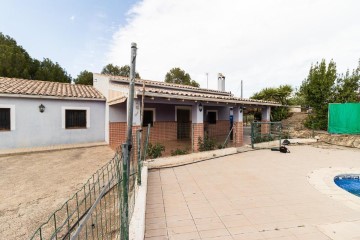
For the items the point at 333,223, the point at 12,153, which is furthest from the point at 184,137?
the point at 333,223

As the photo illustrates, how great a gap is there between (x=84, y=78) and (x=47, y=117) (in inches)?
733

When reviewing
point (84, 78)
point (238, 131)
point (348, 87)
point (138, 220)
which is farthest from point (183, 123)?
point (84, 78)

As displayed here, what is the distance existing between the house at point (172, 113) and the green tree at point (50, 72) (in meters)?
12.9

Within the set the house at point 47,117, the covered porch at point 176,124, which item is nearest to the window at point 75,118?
the house at point 47,117

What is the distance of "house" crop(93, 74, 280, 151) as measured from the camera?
8969 millimetres

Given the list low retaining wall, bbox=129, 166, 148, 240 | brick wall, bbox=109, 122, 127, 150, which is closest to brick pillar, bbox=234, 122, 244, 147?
brick wall, bbox=109, 122, 127, 150

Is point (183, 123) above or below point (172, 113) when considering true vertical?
below

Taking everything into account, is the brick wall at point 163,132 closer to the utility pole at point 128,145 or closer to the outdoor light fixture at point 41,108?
the outdoor light fixture at point 41,108

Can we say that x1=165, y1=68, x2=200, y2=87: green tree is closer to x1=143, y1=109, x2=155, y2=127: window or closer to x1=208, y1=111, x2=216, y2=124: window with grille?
x1=208, y1=111, x2=216, y2=124: window with grille

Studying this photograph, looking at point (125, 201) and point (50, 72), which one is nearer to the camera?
point (125, 201)

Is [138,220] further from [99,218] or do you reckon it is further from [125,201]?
[99,218]

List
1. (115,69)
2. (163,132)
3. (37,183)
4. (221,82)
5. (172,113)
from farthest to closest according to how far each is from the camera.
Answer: (115,69), (221,82), (172,113), (163,132), (37,183)

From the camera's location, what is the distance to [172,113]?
1328cm

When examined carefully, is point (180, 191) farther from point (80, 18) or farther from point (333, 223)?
point (80, 18)
